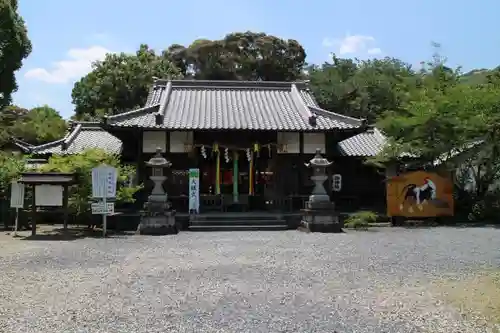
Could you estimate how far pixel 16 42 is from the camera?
2628 cm

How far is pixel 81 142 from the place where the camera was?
2311cm

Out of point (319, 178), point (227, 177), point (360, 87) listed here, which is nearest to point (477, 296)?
point (319, 178)

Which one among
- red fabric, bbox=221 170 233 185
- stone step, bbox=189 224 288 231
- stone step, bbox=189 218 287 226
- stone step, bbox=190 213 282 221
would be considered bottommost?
stone step, bbox=189 224 288 231

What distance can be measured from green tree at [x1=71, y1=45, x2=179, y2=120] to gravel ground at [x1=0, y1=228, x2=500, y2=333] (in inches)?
961

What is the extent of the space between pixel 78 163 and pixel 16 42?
47.7 ft

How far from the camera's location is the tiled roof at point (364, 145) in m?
21.2

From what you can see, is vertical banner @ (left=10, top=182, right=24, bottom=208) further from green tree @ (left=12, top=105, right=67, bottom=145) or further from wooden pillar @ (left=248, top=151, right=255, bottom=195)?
green tree @ (left=12, top=105, right=67, bottom=145)

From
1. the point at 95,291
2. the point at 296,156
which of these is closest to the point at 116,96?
the point at 296,156

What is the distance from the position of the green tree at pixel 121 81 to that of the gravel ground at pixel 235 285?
2440 cm

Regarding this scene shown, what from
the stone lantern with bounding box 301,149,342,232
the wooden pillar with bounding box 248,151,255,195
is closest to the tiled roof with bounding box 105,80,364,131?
the wooden pillar with bounding box 248,151,255,195

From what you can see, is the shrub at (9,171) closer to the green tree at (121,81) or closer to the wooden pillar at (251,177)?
the wooden pillar at (251,177)

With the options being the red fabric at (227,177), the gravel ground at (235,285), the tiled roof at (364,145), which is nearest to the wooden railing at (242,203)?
the red fabric at (227,177)

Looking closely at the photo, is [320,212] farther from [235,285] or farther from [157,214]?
[235,285]

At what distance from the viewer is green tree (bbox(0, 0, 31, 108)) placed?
83.5 feet
